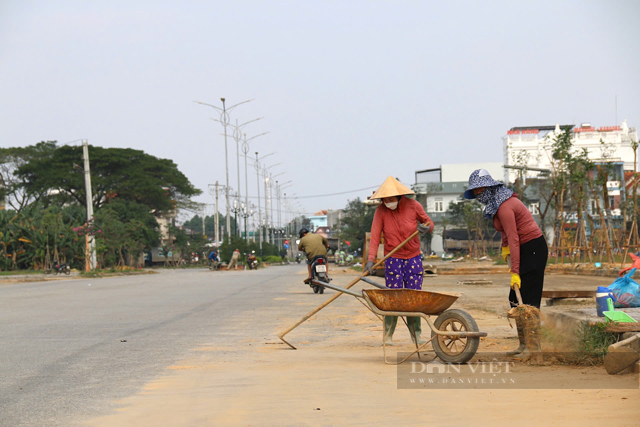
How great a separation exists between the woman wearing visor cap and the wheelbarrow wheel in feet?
1.62

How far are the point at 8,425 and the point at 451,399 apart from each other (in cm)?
272

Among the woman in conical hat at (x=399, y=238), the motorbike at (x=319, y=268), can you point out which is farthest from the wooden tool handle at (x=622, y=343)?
the motorbike at (x=319, y=268)

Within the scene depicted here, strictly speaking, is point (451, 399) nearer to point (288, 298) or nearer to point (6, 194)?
point (288, 298)

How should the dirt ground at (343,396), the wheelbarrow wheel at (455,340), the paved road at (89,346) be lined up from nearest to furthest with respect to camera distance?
1. the dirt ground at (343,396)
2. the paved road at (89,346)
3. the wheelbarrow wheel at (455,340)

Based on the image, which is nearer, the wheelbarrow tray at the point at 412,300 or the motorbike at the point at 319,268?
the wheelbarrow tray at the point at 412,300

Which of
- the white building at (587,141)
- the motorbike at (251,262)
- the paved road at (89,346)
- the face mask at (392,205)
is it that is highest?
the white building at (587,141)

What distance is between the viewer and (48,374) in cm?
627

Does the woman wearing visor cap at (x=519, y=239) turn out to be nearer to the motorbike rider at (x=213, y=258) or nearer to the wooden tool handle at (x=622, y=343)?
the wooden tool handle at (x=622, y=343)

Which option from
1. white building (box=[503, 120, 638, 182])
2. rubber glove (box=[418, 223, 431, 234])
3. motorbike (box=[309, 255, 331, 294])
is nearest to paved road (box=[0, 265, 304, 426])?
motorbike (box=[309, 255, 331, 294])

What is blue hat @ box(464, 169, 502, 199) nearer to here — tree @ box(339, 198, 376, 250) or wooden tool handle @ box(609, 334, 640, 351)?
wooden tool handle @ box(609, 334, 640, 351)

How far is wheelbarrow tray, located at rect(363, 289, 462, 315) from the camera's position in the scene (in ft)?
20.1

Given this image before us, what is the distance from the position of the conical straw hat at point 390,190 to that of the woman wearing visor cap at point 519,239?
91cm

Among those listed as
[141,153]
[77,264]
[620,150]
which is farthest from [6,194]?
[620,150]

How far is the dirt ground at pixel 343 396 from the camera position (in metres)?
4.21
